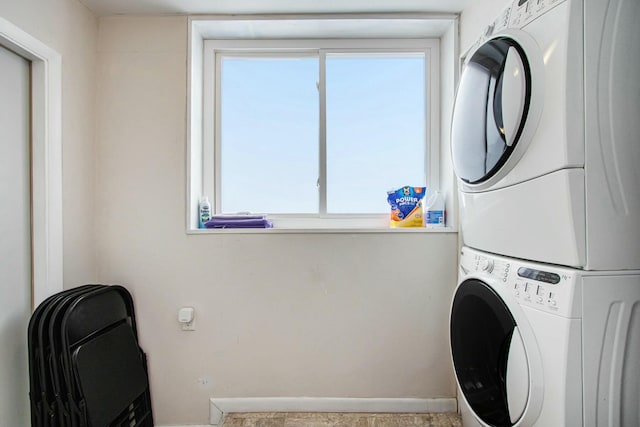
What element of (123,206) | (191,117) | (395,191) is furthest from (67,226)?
(395,191)

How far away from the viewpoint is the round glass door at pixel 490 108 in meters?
0.87

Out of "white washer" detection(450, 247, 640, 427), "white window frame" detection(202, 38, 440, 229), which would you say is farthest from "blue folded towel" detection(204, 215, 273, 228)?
"white washer" detection(450, 247, 640, 427)

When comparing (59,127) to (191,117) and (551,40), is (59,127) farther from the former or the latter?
(551,40)

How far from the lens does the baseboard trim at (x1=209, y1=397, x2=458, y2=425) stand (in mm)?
1616

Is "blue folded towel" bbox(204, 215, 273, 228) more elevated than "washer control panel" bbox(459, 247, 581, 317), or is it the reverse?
"blue folded towel" bbox(204, 215, 273, 228)

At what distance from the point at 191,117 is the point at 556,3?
57.6 inches

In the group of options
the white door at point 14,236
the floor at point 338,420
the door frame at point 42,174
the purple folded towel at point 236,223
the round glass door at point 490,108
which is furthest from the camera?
the purple folded towel at point 236,223

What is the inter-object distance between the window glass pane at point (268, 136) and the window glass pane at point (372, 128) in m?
0.12

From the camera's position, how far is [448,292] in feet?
5.33

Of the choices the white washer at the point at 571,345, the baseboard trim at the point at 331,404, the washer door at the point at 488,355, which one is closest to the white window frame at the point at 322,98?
Answer: the washer door at the point at 488,355

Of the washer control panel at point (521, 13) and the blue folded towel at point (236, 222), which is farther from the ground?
the washer control panel at point (521, 13)

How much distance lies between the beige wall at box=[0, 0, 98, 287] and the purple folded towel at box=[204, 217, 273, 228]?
546 mm

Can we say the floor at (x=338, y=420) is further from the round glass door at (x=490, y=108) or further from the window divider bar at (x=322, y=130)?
the round glass door at (x=490, y=108)

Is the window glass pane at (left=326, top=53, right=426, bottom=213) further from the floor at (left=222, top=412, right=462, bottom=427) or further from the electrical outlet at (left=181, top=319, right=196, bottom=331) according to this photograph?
the floor at (left=222, top=412, right=462, bottom=427)
